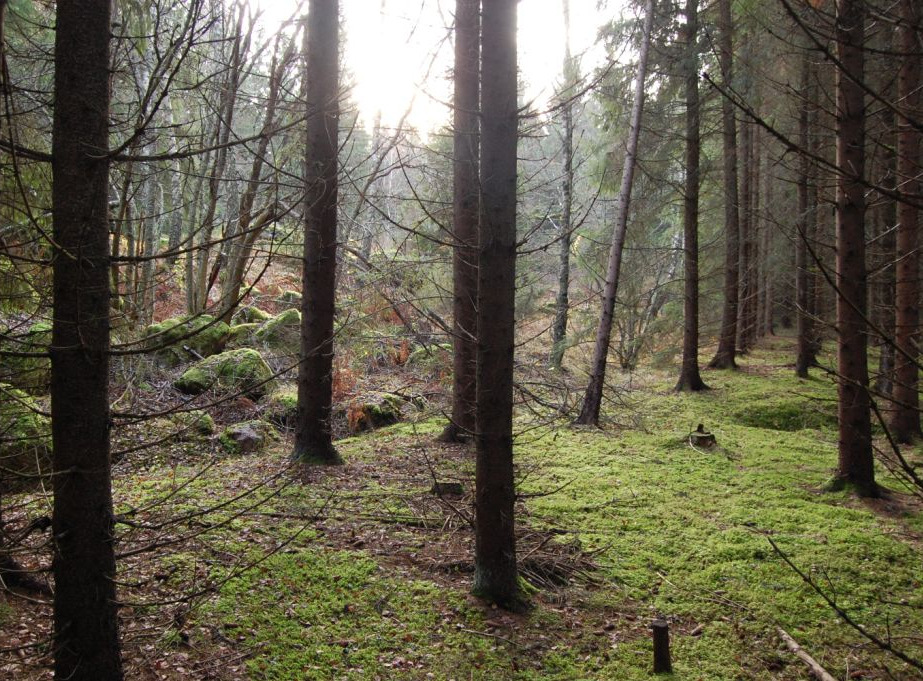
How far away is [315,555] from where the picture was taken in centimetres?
505

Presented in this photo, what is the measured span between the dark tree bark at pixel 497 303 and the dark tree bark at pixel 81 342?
2.31 m

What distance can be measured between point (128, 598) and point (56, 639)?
1638 mm

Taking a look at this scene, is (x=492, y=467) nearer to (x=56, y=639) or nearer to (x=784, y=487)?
(x=56, y=639)

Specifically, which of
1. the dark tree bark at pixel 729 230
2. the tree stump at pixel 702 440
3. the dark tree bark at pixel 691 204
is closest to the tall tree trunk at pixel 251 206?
the tree stump at pixel 702 440

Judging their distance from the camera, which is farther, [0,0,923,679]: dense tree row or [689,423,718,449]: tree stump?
[689,423,718,449]: tree stump

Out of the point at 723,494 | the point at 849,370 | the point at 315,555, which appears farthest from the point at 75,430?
the point at 849,370

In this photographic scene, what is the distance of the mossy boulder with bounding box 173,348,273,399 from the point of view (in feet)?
35.1

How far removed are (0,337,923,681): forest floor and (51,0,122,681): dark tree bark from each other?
12cm

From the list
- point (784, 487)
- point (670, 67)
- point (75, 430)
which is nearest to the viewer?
point (75, 430)

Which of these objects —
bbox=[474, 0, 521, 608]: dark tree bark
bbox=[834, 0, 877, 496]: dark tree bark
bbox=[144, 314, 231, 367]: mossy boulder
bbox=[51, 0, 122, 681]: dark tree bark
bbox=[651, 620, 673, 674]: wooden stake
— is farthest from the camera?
bbox=[144, 314, 231, 367]: mossy boulder

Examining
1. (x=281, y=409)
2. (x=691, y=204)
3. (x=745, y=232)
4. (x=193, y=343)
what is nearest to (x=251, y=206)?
(x=281, y=409)

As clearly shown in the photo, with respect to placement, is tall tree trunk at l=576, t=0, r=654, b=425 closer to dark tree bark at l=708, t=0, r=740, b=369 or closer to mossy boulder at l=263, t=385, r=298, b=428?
dark tree bark at l=708, t=0, r=740, b=369

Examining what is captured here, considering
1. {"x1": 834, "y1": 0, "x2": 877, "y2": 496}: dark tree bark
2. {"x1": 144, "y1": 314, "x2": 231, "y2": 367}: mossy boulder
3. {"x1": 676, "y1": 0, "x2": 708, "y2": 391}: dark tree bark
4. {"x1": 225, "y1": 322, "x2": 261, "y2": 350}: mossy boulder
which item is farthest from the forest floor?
{"x1": 225, "y1": 322, "x2": 261, "y2": 350}: mossy boulder

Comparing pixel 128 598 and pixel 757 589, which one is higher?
pixel 128 598
